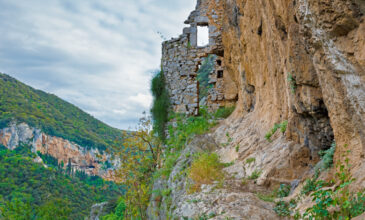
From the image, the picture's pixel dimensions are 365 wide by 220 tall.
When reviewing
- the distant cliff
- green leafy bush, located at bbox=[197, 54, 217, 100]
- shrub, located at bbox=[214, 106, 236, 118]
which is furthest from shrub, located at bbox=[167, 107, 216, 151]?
the distant cliff

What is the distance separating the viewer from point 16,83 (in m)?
53.8

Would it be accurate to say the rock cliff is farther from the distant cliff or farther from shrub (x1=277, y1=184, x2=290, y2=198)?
the distant cliff

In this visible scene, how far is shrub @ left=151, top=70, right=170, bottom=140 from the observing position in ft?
41.1

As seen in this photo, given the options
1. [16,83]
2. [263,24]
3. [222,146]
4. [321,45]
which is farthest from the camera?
[16,83]

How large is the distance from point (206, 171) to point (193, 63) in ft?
19.8

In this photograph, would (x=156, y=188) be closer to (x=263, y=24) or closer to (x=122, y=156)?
(x=122, y=156)

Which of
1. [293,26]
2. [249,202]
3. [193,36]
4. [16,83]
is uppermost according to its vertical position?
[16,83]

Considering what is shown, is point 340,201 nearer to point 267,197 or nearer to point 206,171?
point 267,197

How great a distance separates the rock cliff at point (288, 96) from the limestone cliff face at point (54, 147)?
36970 millimetres

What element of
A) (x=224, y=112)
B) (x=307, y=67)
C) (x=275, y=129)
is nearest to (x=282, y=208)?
(x=307, y=67)

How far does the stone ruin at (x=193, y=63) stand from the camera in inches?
485

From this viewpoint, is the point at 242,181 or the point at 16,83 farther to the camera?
the point at 16,83

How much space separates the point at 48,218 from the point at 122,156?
757 centimetres

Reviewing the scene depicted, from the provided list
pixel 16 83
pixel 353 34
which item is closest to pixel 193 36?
pixel 353 34
